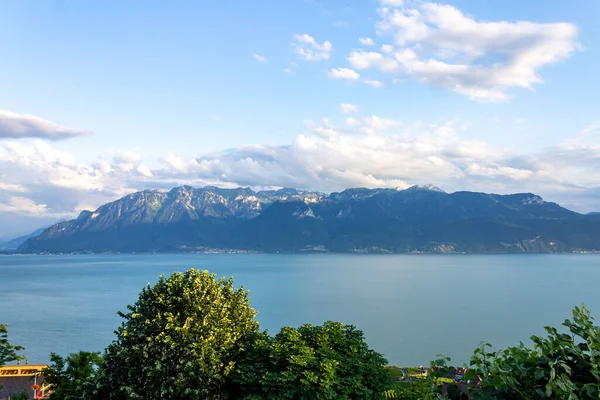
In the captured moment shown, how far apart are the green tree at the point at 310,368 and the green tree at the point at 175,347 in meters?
1.60

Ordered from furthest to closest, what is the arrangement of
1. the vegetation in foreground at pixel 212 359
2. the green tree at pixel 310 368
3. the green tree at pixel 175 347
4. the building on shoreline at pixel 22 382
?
the building on shoreline at pixel 22 382
the green tree at pixel 175 347
the vegetation in foreground at pixel 212 359
the green tree at pixel 310 368

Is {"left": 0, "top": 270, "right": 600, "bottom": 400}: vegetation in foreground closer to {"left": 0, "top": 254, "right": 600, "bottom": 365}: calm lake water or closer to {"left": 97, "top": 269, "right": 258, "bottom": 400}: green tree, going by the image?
{"left": 97, "top": 269, "right": 258, "bottom": 400}: green tree

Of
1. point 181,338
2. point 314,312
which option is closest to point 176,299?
point 181,338

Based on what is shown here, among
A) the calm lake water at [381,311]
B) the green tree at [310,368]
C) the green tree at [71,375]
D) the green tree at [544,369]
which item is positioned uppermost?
the green tree at [544,369]

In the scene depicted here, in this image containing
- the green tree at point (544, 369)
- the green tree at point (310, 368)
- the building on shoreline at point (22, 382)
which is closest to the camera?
the green tree at point (544, 369)

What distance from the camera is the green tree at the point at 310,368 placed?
82.0 feet

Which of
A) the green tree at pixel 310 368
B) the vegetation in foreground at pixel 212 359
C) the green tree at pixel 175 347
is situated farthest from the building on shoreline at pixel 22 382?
the green tree at pixel 310 368

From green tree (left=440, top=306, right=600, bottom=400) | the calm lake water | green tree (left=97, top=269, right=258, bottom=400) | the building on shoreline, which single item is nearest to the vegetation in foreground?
green tree (left=97, top=269, right=258, bottom=400)

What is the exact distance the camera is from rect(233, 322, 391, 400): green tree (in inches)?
984

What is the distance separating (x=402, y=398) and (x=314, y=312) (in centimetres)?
10173

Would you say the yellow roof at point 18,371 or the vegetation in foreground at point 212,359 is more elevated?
the vegetation in foreground at point 212,359

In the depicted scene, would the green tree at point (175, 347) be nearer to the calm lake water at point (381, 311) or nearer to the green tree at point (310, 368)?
the green tree at point (310, 368)

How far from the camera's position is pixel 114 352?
1072 inches

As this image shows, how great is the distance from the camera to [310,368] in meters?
25.5
